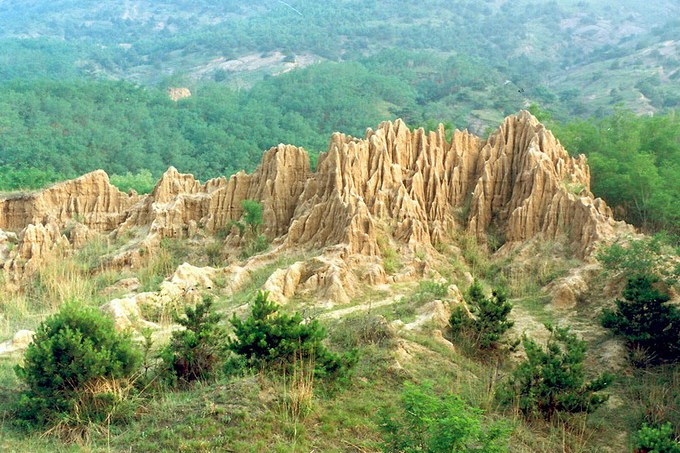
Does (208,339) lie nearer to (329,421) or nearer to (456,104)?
(329,421)

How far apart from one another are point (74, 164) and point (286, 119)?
73.0 ft

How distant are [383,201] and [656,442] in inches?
404

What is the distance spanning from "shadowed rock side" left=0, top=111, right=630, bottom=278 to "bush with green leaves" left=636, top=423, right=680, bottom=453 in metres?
8.20

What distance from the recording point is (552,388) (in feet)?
31.5

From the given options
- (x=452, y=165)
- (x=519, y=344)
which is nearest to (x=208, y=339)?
(x=519, y=344)

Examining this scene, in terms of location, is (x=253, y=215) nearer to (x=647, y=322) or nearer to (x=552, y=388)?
(x=647, y=322)

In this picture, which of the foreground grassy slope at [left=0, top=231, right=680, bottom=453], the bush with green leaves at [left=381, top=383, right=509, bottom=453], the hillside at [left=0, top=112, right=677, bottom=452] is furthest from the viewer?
the hillside at [left=0, top=112, right=677, bottom=452]

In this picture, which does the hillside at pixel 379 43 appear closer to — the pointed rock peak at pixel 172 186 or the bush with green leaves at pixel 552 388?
the pointed rock peak at pixel 172 186

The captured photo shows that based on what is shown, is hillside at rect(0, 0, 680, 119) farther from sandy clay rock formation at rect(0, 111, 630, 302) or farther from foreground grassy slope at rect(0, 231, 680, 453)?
foreground grassy slope at rect(0, 231, 680, 453)

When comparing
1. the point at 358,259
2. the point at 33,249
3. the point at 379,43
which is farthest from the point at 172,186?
the point at 379,43

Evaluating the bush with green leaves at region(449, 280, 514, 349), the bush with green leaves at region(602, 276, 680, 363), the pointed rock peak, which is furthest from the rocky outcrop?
the bush with green leaves at region(602, 276, 680, 363)

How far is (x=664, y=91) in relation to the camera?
235 ft

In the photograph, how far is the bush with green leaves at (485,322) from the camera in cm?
1210

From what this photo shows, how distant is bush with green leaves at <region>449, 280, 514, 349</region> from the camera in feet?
39.7
